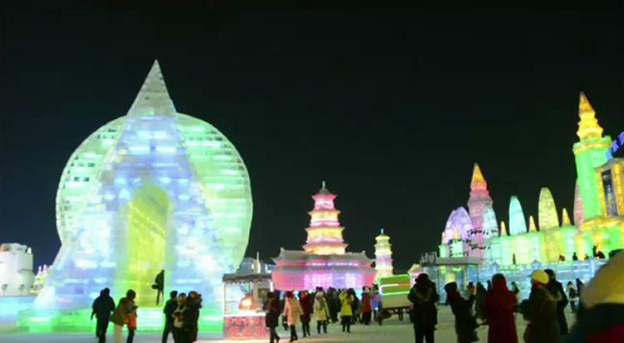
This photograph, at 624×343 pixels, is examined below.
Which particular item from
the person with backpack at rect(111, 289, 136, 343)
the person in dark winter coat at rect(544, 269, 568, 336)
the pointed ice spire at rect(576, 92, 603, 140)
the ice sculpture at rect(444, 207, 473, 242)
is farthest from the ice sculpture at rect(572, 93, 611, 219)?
the person with backpack at rect(111, 289, 136, 343)

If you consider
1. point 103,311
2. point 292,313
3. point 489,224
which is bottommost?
point 292,313

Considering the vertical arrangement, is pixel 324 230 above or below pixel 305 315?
above

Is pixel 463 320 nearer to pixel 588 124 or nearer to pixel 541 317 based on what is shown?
pixel 541 317

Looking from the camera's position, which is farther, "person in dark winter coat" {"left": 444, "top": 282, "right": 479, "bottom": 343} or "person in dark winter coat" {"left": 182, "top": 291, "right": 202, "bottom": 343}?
"person in dark winter coat" {"left": 182, "top": 291, "right": 202, "bottom": 343}

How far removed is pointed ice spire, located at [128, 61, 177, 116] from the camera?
23062mm

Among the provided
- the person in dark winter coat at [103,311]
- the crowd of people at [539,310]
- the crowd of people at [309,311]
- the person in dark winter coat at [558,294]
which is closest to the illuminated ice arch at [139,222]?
the crowd of people at [309,311]

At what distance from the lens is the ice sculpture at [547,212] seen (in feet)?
207

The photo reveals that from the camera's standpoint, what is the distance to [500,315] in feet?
25.3

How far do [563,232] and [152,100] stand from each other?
49.1 metres

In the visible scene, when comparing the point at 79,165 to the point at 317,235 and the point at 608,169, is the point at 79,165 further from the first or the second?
the point at 608,169

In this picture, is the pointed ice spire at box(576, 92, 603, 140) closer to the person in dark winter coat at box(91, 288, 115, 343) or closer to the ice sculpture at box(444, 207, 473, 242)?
the ice sculpture at box(444, 207, 473, 242)

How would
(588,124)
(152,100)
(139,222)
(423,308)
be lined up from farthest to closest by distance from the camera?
1. (588,124)
2. (139,222)
3. (152,100)
4. (423,308)

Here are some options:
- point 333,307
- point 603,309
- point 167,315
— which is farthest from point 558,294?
point 333,307

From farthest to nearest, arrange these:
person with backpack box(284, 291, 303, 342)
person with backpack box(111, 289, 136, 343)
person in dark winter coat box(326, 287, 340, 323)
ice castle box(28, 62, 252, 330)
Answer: person in dark winter coat box(326, 287, 340, 323)
ice castle box(28, 62, 252, 330)
person with backpack box(284, 291, 303, 342)
person with backpack box(111, 289, 136, 343)
